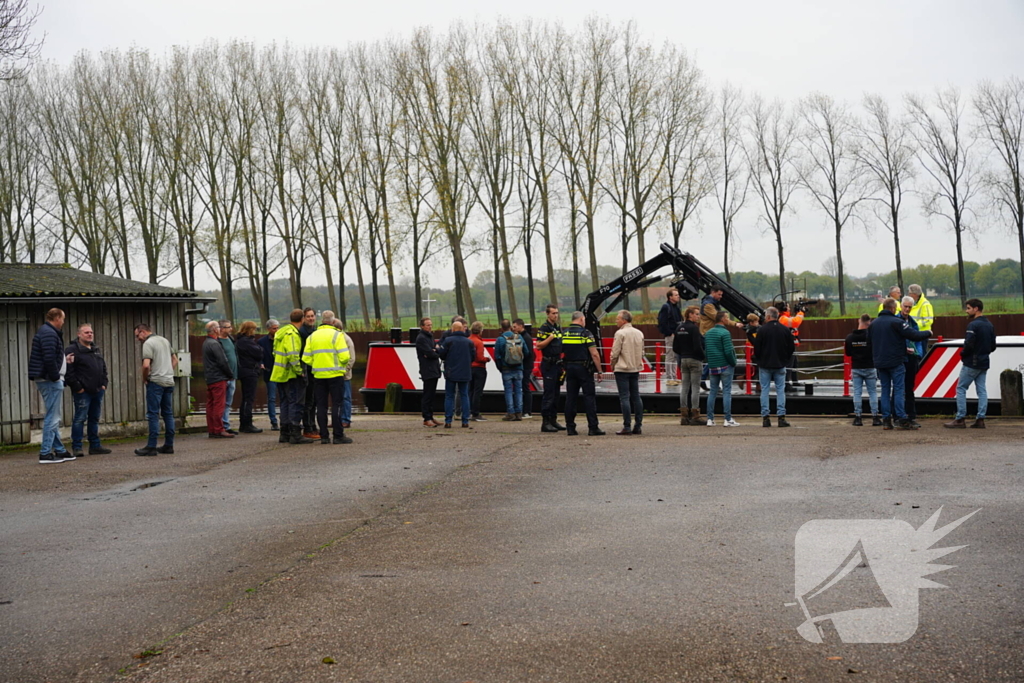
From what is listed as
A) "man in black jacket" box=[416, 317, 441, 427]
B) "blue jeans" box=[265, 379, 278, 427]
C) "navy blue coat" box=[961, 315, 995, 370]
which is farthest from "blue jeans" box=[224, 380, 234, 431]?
"navy blue coat" box=[961, 315, 995, 370]

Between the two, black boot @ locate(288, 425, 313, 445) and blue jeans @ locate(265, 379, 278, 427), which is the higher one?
blue jeans @ locate(265, 379, 278, 427)

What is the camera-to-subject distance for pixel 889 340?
14656 millimetres

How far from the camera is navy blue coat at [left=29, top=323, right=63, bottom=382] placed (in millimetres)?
12812

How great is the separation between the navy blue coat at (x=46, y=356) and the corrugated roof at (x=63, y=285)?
9.16ft

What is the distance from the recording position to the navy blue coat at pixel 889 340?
1464cm

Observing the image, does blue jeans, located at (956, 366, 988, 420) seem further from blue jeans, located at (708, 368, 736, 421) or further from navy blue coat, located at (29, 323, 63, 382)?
navy blue coat, located at (29, 323, 63, 382)

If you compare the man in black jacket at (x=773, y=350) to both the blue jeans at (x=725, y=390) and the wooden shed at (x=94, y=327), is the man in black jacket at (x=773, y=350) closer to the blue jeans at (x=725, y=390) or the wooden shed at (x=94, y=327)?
the blue jeans at (x=725, y=390)

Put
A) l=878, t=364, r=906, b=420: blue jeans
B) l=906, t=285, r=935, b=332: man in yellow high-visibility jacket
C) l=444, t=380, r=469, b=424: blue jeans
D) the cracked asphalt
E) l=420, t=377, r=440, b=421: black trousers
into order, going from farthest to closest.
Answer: l=420, t=377, r=440, b=421: black trousers
l=444, t=380, r=469, b=424: blue jeans
l=906, t=285, r=935, b=332: man in yellow high-visibility jacket
l=878, t=364, r=906, b=420: blue jeans
the cracked asphalt

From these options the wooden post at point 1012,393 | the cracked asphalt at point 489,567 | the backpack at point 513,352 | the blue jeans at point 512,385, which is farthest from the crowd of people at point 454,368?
the cracked asphalt at point 489,567

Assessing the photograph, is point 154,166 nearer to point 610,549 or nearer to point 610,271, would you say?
point 610,271

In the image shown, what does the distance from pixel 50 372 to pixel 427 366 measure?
6487mm

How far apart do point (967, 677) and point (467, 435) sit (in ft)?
36.8

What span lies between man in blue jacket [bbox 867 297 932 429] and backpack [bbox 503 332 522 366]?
602cm
